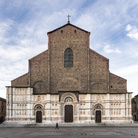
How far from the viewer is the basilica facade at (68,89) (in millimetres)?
32312

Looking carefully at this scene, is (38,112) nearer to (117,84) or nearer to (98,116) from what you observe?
(98,116)

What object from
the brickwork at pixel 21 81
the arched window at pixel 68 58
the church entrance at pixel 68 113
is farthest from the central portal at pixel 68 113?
the brickwork at pixel 21 81

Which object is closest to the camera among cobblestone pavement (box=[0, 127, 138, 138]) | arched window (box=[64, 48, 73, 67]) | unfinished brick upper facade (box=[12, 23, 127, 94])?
cobblestone pavement (box=[0, 127, 138, 138])

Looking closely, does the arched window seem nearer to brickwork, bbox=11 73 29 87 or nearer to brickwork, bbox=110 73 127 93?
brickwork, bbox=11 73 29 87

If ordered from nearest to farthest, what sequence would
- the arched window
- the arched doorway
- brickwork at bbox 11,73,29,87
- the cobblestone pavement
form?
the cobblestone pavement < the arched doorway < brickwork at bbox 11,73,29,87 < the arched window

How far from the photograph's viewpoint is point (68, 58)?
1341 inches

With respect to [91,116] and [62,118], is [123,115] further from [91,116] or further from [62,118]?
[62,118]

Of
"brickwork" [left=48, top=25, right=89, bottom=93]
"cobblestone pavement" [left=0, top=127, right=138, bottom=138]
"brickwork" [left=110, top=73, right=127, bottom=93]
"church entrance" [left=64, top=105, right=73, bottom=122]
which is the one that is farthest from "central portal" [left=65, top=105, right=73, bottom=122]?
"cobblestone pavement" [left=0, top=127, right=138, bottom=138]

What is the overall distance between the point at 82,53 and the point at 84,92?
21.2 ft

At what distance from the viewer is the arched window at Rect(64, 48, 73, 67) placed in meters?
33.9

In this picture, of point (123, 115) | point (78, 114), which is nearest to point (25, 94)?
point (78, 114)

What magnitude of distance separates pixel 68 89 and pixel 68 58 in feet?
16.8

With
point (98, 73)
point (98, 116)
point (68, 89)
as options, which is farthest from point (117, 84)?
point (68, 89)

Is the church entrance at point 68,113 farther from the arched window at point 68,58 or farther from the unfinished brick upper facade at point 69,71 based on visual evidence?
the arched window at point 68,58
